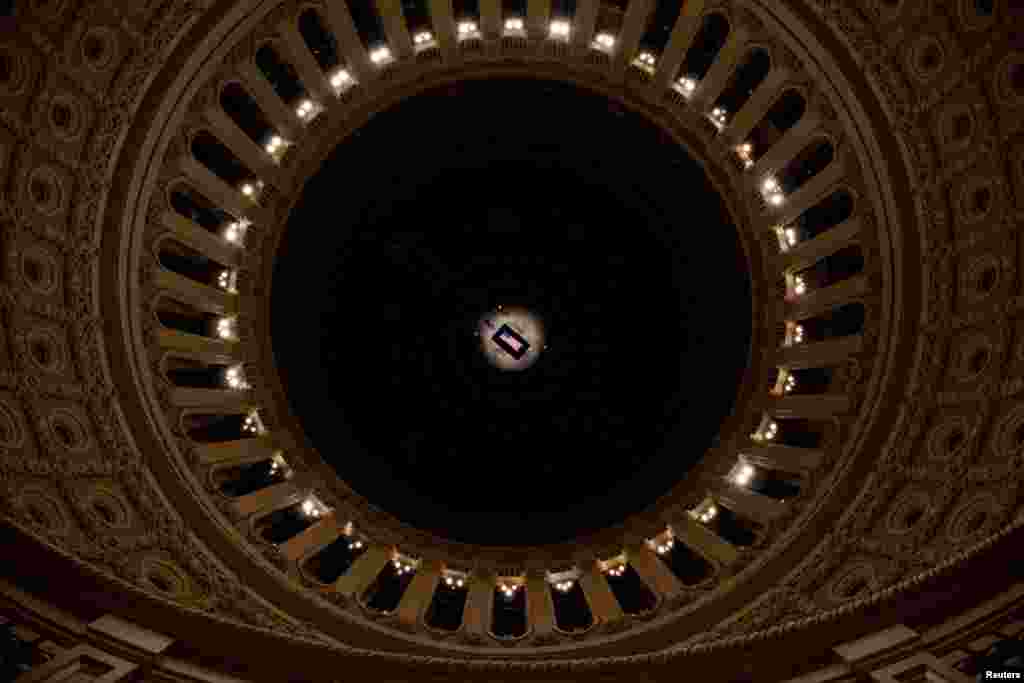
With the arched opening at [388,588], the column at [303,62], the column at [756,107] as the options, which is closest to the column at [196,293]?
the column at [303,62]

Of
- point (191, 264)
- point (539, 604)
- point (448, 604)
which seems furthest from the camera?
point (448, 604)

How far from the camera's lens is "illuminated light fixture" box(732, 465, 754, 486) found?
2541cm

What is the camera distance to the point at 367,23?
78.1 feet

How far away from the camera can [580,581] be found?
1022 inches

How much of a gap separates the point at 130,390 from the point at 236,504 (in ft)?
14.7

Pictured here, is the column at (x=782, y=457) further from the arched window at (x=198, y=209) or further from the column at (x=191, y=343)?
the arched window at (x=198, y=209)

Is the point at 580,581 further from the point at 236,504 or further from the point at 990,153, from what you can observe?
the point at 990,153

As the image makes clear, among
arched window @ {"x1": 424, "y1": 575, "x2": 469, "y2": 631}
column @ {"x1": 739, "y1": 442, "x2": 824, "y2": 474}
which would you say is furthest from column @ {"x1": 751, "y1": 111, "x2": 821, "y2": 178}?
arched window @ {"x1": 424, "y1": 575, "x2": 469, "y2": 631}

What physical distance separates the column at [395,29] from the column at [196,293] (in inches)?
370

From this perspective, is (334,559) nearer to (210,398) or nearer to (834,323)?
(210,398)

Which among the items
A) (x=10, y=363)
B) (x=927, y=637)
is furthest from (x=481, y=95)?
(x=927, y=637)

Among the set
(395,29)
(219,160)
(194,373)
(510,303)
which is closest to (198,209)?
(219,160)

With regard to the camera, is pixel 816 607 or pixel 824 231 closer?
pixel 816 607

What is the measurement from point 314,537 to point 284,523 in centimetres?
113
